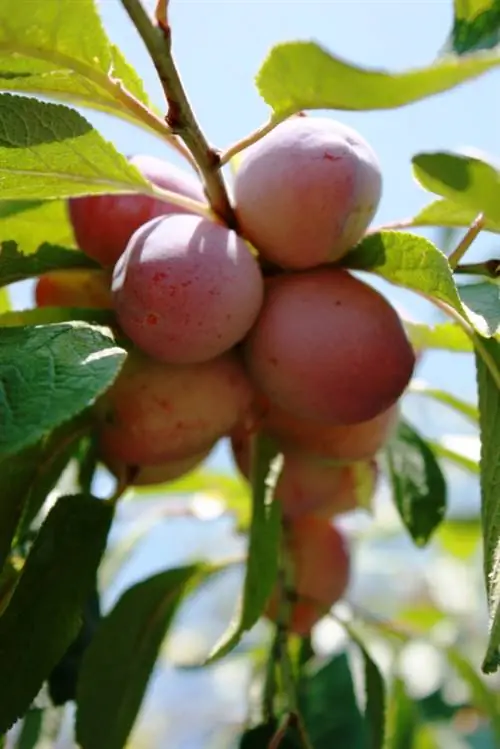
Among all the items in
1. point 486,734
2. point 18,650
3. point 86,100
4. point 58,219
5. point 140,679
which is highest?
point 86,100

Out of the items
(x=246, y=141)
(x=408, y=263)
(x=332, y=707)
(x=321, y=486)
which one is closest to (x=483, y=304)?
(x=408, y=263)

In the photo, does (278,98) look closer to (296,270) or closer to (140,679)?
(296,270)

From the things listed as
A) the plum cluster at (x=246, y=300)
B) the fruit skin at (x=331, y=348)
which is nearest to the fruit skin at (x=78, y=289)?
the plum cluster at (x=246, y=300)

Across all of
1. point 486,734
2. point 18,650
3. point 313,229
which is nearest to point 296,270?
point 313,229

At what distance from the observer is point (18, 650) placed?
625mm

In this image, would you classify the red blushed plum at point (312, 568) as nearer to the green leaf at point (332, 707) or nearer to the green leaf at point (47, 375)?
the green leaf at point (332, 707)

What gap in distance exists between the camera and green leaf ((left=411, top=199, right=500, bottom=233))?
65 cm

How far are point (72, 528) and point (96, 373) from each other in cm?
21

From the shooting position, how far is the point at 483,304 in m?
0.58

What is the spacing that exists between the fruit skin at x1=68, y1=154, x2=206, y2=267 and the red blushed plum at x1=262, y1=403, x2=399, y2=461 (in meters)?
0.15

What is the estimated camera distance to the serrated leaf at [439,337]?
30.6 inches

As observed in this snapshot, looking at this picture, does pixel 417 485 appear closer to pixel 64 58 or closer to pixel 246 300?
pixel 246 300

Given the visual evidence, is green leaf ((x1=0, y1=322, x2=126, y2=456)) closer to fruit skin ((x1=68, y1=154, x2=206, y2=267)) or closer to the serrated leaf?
fruit skin ((x1=68, y1=154, x2=206, y2=267))

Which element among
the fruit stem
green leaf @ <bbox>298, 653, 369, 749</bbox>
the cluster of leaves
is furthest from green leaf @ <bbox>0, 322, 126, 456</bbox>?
green leaf @ <bbox>298, 653, 369, 749</bbox>
